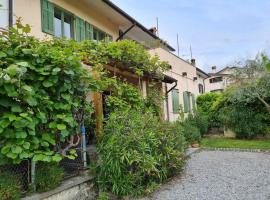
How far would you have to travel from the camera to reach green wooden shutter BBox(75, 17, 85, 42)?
411 inches

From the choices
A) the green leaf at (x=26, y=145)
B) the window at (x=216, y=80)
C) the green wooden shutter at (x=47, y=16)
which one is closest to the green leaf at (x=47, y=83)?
the green leaf at (x=26, y=145)

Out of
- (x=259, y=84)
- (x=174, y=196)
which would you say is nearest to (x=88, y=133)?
(x=174, y=196)

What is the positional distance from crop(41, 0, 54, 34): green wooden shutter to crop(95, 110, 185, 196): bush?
176 inches

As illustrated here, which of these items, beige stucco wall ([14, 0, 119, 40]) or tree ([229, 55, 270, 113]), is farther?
tree ([229, 55, 270, 113])

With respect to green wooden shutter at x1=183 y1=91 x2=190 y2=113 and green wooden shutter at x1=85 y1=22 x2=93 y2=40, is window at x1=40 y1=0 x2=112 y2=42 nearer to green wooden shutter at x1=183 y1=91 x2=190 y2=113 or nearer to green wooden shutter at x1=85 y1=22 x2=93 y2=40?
green wooden shutter at x1=85 y1=22 x2=93 y2=40

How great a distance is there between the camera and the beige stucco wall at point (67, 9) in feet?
26.4

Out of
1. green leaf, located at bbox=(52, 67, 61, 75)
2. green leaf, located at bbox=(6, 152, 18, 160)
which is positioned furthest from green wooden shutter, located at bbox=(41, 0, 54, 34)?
green leaf, located at bbox=(6, 152, 18, 160)

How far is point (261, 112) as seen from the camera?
15562mm

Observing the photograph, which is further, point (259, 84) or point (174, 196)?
point (259, 84)

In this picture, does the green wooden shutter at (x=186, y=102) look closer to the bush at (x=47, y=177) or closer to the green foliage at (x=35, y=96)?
the green foliage at (x=35, y=96)

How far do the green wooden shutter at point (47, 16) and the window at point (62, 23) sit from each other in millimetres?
511

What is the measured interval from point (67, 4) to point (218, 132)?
13639 mm

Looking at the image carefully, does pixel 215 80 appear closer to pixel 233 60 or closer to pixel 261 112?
pixel 233 60

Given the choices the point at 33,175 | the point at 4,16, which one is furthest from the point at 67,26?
the point at 33,175
